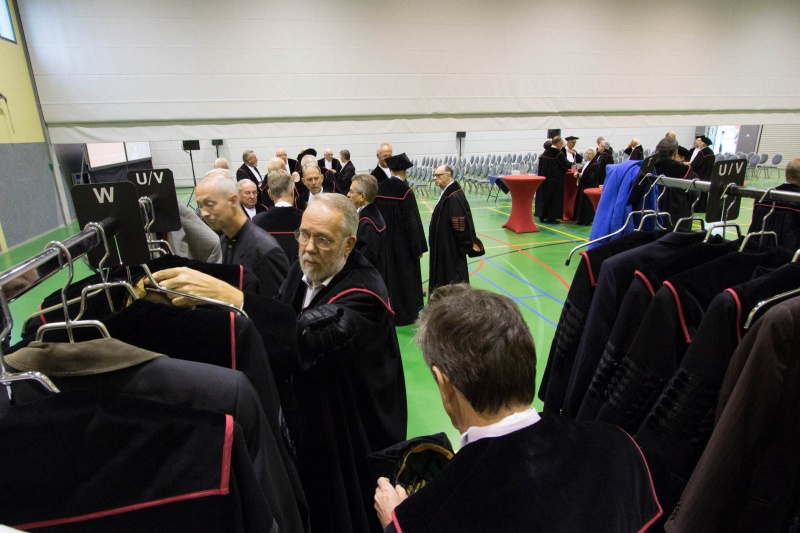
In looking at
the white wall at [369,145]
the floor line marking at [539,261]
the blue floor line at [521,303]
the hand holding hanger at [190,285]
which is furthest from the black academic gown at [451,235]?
the white wall at [369,145]

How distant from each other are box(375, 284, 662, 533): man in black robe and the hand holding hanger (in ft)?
2.13

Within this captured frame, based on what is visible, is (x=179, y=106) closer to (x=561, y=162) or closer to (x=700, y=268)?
(x=700, y=268)

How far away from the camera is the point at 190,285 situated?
127 centimetres

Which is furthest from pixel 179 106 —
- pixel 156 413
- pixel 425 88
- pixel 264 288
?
pixel 156 413

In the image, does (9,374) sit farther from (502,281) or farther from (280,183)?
(502,281)

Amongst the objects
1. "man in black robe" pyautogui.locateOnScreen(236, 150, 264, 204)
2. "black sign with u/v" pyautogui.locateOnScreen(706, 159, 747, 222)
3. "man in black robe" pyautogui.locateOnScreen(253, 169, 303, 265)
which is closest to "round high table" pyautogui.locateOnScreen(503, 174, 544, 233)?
"man in black robe" pyautogui.locateOnScreen(236, 150, 264, 204)

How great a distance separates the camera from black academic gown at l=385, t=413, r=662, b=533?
79 cm

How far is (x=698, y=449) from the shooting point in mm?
1323

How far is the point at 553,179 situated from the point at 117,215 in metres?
9.99

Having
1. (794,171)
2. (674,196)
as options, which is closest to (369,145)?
(674,196)

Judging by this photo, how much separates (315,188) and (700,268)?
180 inches

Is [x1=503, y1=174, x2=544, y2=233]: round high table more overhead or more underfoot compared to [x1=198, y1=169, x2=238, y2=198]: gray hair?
more underfoot

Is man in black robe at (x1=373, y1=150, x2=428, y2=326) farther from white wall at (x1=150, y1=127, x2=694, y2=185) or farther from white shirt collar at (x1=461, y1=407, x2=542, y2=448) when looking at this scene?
white wall at (x1=150, y1=127, x2=694, y2=185)

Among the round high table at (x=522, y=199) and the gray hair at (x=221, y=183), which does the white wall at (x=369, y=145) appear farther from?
the gray hair at (x=221, y=183)
